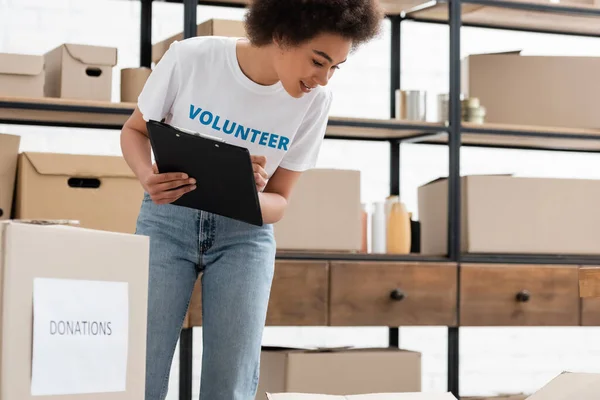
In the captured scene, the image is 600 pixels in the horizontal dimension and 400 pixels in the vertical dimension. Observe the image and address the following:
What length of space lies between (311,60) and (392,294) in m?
1.34

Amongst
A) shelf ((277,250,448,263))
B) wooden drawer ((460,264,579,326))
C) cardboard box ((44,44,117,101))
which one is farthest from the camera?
wooden drawer ((460,264,579,326))

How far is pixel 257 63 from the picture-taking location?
168 cm

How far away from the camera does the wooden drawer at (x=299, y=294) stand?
267 cm

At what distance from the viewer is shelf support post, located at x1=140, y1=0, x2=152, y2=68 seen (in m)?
2.91

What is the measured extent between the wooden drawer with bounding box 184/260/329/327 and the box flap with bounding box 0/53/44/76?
0.88m

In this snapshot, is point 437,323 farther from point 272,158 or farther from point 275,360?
point 272,158

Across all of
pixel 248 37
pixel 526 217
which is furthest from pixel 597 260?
pixel 248 37

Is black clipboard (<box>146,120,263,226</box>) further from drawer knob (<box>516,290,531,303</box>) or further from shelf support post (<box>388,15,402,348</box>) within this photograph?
shelf support post (<box>388,15,402,348</box>)

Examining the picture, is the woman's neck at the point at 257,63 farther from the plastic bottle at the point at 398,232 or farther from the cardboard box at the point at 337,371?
the plastic bottle at the point at 398,232

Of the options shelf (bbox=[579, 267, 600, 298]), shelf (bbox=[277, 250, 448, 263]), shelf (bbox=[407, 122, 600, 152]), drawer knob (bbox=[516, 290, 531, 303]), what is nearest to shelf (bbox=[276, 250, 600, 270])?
shelf (bbox=[277, 250, 448, 263])

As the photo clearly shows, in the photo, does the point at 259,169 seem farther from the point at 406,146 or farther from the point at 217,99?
the point at 406,146

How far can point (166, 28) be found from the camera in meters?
3.05

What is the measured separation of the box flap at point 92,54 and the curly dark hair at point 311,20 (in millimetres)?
1076

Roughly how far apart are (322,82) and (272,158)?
0.72 feet
